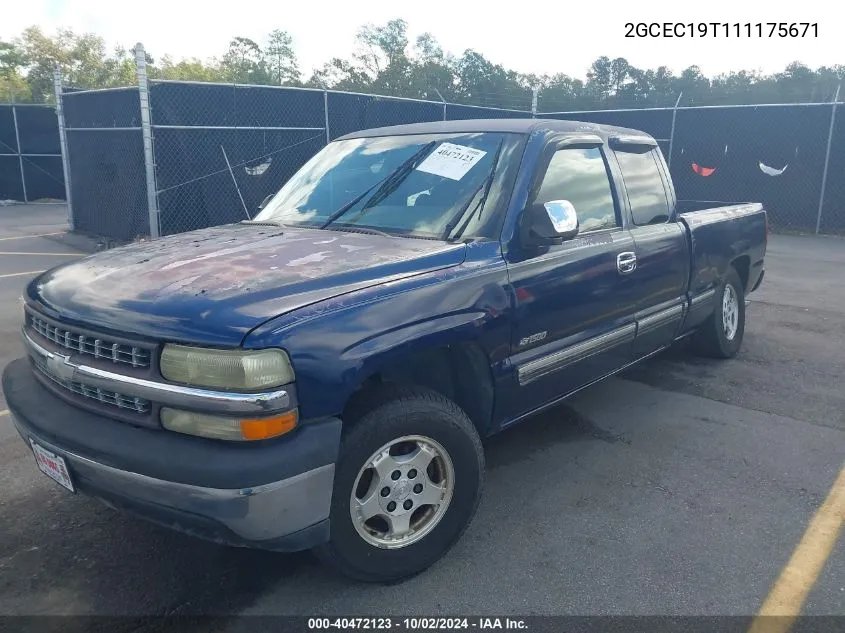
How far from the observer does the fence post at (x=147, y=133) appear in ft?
29.9

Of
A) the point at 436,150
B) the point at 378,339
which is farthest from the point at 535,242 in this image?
the point at 378,339

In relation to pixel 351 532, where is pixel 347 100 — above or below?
above

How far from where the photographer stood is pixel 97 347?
8.26 ft

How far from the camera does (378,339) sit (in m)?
2.54

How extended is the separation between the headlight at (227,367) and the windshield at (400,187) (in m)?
1.26

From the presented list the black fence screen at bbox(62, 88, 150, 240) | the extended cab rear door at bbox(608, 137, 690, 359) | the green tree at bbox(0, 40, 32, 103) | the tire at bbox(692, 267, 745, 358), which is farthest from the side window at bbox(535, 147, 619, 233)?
the green tree at bbox(0, 40, 32, 103)

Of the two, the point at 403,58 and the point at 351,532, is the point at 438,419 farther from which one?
the point at 403,58

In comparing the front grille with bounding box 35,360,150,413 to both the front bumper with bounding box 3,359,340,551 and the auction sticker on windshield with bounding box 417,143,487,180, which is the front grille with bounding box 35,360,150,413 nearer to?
the front bumper with bounding box 3,359,340,551

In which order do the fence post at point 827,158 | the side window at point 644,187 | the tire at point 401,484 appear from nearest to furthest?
the tire at point 401,484 → the side window at point 644,187 → the fence post at point 827,158

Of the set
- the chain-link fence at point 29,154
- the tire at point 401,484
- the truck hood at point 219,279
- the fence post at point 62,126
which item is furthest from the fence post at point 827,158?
the chain-link fence at point 29,154

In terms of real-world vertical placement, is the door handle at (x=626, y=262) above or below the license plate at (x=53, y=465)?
above

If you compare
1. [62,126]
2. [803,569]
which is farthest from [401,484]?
[62,126]

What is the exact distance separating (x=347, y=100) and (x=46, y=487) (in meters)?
9.78

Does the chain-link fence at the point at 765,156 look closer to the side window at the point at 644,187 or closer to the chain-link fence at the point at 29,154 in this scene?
the side window at the point at 644,187
